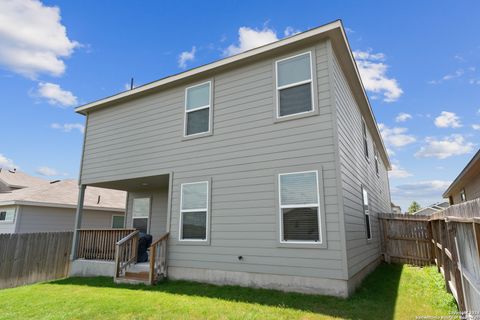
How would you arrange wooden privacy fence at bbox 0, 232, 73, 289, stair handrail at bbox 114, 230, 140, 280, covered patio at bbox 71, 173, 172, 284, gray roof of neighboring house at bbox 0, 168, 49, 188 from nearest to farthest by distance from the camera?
covered patio at bbox 71, 173, 172, 284, stair handrail at bbox 114, 230, 140, 280, wooden privacy fence at bbox 0, 232, 73, 289, gray roof of neighboring house at bbox 0, 168, 49, 188

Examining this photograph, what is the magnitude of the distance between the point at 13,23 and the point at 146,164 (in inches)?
270

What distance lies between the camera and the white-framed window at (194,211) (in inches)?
281

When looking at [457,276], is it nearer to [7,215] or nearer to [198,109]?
[198,109]

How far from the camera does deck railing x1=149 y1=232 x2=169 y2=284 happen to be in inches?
271

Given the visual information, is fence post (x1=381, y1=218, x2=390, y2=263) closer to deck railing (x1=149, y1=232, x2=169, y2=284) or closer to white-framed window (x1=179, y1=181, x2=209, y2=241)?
white-framed window (x1=179, y1=181, x2=209, y2=241)

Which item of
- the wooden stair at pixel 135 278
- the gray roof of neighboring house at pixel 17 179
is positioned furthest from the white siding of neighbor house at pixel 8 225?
the wooden stair at pixel 135 278

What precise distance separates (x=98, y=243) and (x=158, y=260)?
3.23m

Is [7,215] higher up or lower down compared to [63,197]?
lower down

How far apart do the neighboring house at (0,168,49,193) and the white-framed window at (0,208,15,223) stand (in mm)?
5244

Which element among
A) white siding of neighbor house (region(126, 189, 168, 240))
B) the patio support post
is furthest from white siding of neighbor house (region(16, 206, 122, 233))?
white siding of neighbor house (region(126, 189, 168, 240))

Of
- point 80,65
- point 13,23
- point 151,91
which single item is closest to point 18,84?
point 80,65

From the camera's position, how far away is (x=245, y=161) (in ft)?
22.2

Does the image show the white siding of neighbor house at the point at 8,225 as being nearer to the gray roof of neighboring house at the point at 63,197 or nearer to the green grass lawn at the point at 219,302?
the gray roof of neighboring house at the point at 63,197

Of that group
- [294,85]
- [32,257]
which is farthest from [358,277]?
[32,257]
